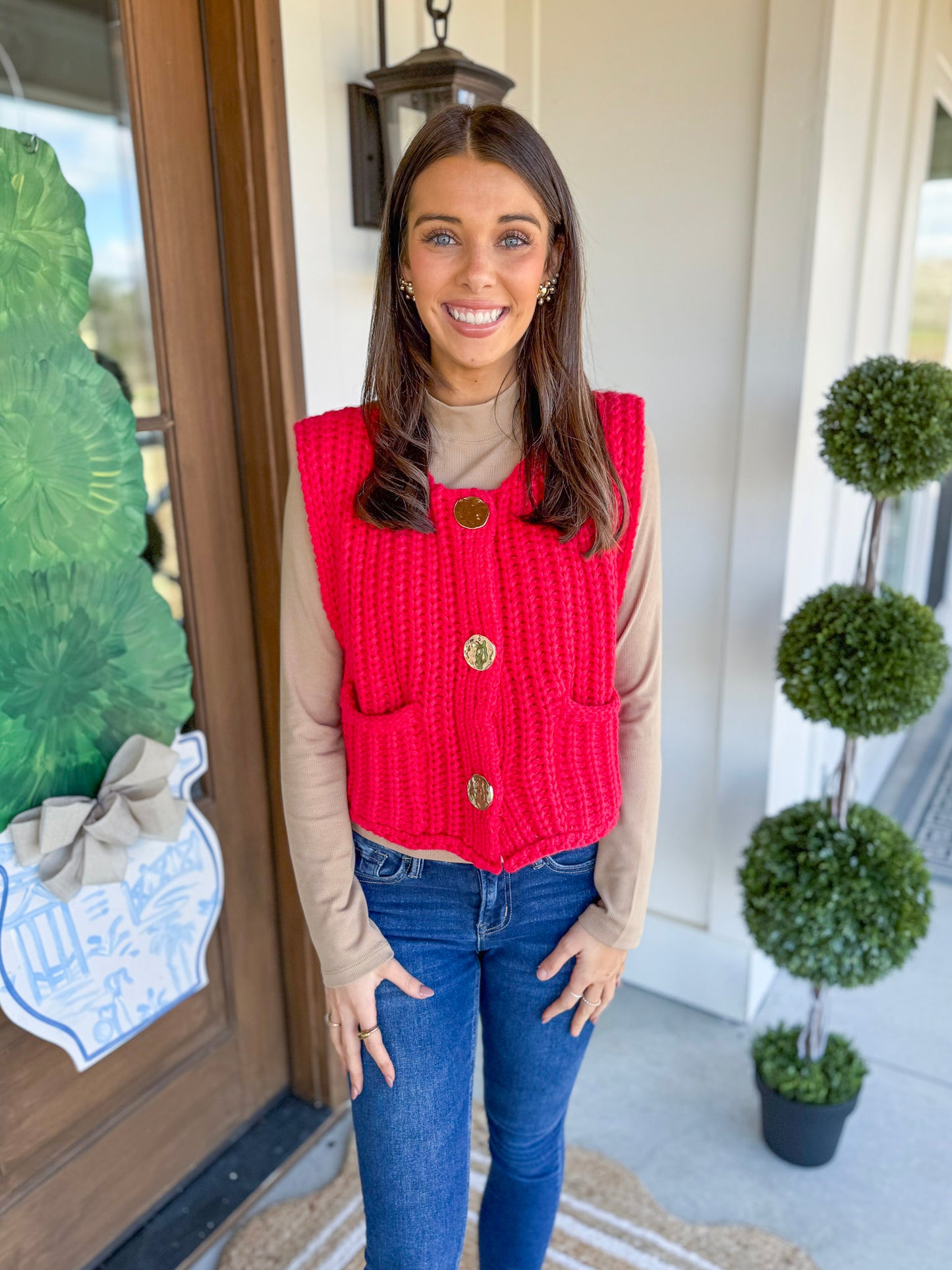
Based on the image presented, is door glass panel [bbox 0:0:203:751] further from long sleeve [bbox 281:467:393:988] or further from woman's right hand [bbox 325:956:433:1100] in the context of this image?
woman's right hand [bbox 325:956:433:1100]

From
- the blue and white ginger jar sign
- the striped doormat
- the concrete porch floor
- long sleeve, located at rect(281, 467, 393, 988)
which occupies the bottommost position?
the concrete porch floor

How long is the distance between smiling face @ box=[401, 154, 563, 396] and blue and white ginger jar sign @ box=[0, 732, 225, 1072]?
0.86m

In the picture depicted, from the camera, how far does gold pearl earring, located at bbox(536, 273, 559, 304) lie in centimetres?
100

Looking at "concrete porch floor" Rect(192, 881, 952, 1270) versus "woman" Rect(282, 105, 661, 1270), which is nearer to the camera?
"woman" Rect(282, 105, 661, 1270)

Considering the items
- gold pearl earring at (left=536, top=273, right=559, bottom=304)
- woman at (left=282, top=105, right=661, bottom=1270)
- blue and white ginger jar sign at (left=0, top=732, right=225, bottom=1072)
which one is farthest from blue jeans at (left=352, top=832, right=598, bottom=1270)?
gold pearl earring at (left=536, top=273, right=559, bottom=304)

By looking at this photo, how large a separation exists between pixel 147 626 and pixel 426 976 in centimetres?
71

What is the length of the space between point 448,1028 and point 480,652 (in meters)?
0.44

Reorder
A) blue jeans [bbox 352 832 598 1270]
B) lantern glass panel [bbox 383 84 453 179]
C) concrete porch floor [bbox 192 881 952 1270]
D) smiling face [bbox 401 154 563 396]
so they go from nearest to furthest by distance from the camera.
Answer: smiling face [bbox 401 154 563 396]
blue jeans [bbox 352 832 598 1270]
lantern glass panel [bbox 383 84 453 179]
concrete porch floor [bbox 192 881 952 1270]

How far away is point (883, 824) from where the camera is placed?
168 cm

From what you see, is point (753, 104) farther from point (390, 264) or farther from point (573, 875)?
point (573, 875)

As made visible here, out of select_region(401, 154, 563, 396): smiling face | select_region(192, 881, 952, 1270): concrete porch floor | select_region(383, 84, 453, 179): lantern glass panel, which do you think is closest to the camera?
select_region(401, 154, 563, 396): smiling face

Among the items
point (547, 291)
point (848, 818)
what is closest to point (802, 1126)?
point (848, 818)

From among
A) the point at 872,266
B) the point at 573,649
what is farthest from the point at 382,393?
the point at 872,266

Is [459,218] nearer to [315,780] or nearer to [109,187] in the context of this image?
[315,780]
